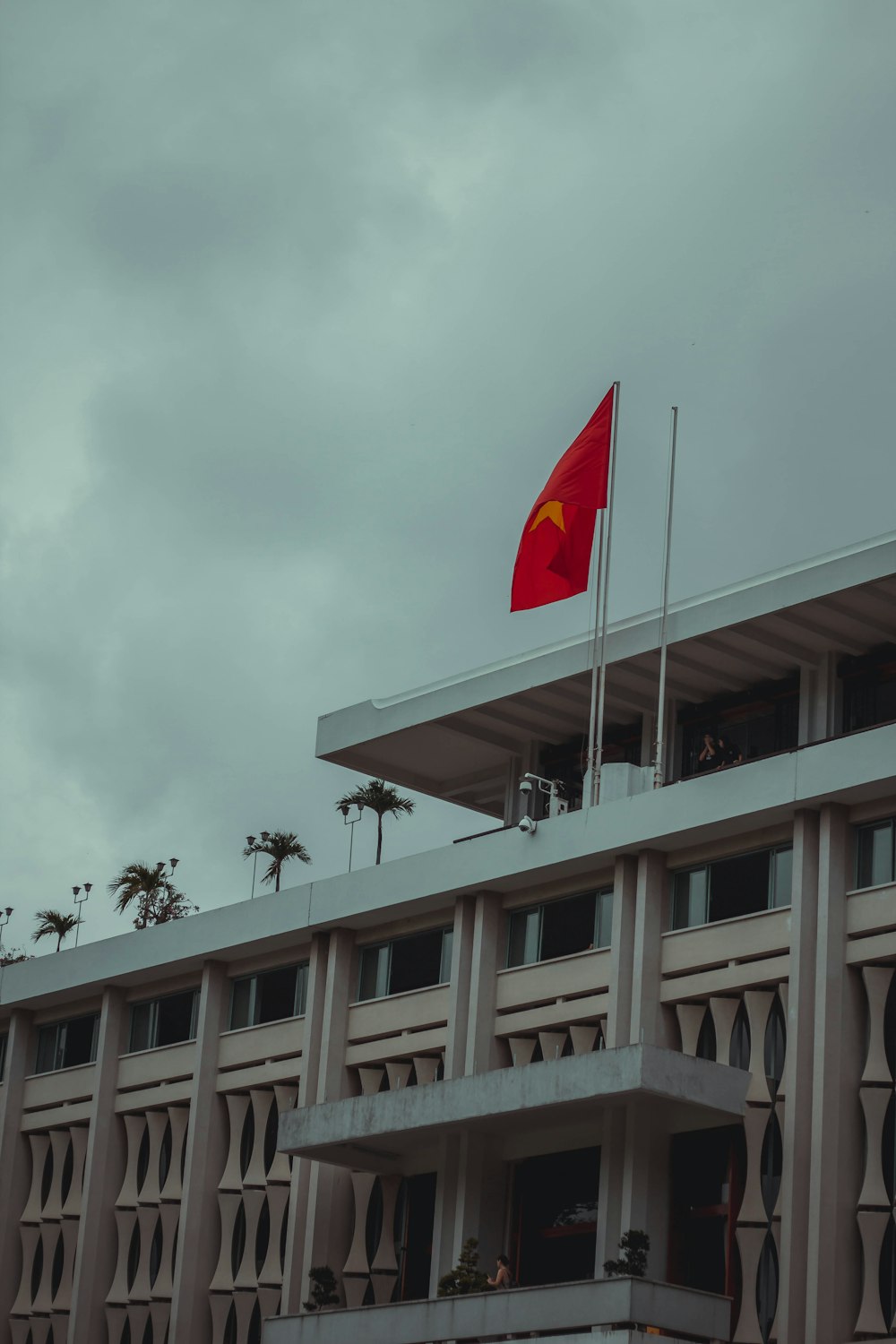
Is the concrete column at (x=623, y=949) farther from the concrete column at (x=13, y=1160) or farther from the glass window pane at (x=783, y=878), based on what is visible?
the concrete column at (x=13, y=1160)

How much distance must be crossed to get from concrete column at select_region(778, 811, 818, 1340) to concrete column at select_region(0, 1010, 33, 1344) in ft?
74.5

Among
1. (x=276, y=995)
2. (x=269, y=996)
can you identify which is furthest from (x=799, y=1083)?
(x=269, y=996)

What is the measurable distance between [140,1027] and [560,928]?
43.8ft

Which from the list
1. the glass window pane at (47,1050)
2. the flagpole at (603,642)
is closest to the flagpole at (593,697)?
the flagpole at (603,642)

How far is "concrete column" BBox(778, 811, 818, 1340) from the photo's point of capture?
114 ft

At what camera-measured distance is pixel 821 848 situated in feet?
122

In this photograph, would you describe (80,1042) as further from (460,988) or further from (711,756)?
(711,756)

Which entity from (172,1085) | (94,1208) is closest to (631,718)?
(172,1085)

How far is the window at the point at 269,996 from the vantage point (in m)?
46.7

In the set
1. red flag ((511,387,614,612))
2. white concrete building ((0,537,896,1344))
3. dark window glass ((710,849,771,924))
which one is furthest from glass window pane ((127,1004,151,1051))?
dark window glass ((710,849,771,924))

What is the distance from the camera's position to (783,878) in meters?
38.1

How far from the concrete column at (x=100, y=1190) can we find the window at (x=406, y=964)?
26.5 feet

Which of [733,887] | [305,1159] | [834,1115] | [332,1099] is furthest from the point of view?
[305,1159]

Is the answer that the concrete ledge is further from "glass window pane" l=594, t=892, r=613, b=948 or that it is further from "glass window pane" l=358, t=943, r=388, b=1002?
"glass window pane" l=358, t=943, r=388, b=1002
